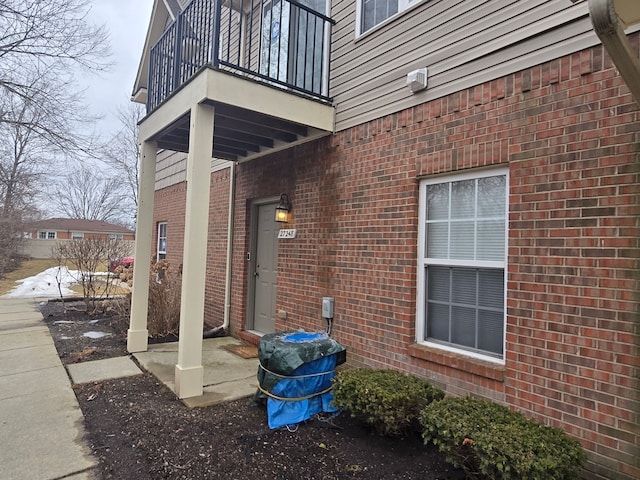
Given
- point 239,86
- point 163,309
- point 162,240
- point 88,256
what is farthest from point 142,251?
point 162,240

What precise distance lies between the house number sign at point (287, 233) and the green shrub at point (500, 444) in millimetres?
3065

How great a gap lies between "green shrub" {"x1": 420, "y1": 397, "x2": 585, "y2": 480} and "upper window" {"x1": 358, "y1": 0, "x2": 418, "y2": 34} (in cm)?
382

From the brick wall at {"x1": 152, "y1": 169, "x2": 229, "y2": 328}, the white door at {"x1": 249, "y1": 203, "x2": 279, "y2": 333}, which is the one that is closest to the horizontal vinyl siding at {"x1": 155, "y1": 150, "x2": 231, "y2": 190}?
the brick wall at {"x1": 152, "y1": 169, "x2": 229, "y2": 328}

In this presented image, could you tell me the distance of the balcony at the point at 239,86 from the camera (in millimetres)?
3961

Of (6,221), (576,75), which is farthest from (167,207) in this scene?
(6,221)

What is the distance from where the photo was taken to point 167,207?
9.70m

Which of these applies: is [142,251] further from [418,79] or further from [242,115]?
[418,79]

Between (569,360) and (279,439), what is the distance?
7.23 ft

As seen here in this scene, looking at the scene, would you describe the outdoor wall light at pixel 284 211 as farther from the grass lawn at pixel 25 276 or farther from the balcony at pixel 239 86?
the grass lawn at pixel 25 276

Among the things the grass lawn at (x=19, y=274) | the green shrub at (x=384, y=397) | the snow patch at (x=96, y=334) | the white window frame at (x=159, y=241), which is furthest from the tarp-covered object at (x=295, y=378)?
the grass lawn at (x=19, y=274)

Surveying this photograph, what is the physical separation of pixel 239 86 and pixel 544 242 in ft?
10.5

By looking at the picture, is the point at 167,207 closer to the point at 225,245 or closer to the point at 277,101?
the point at 225,245

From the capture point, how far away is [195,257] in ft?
12.7

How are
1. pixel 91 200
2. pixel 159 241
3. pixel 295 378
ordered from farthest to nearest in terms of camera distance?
pixel 91 200, pixel 159 241, pixel 295 378
